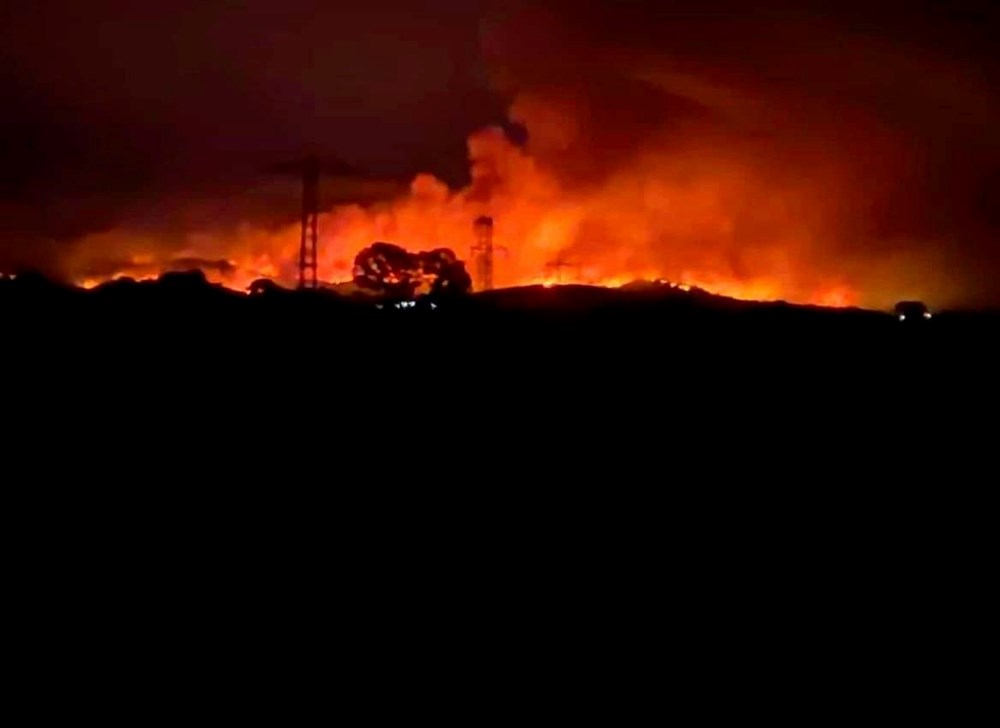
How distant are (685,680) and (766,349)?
16.1 meters

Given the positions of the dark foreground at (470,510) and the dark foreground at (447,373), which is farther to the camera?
the dark foreground at (447,373)

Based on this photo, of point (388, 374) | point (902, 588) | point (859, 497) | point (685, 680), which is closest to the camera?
point (685, 680)

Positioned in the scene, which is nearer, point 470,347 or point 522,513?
point 522,513

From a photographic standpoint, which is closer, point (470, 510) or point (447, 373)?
point (470, 510)

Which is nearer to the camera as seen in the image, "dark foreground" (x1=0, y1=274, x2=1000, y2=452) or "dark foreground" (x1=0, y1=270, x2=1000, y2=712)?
"dark foreground" (x1=0, y1=270, x2=1000, y2=712)

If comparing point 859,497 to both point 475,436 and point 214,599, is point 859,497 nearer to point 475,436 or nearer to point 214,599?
point 475,436

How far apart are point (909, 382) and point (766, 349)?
12.0 feet

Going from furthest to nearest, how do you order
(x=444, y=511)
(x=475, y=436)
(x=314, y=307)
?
(x=314, y=307), (x=475, y=436), (x=444, y=511)

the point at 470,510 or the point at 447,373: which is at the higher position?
the point at 447,373

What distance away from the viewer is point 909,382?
18656 millimetres

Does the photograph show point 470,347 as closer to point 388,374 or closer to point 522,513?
point 388,374

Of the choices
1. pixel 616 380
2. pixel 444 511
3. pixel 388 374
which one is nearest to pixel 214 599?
pixel 444 511

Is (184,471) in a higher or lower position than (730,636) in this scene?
higher

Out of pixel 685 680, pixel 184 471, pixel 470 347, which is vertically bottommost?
pixel 685 680
